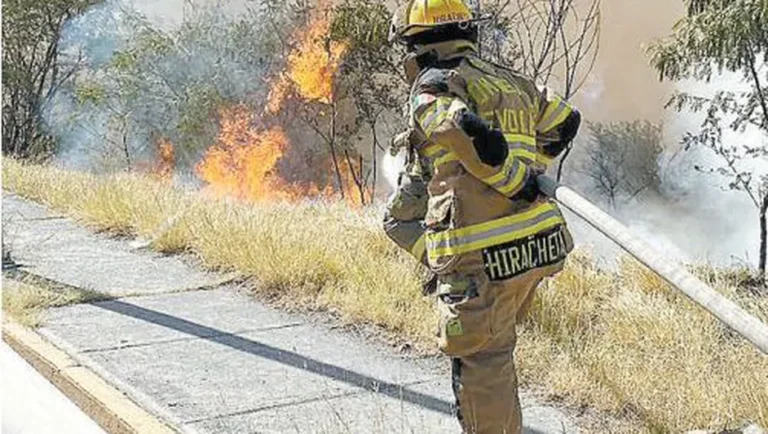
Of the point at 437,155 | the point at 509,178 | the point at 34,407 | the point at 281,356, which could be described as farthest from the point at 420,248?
the point at 34,407

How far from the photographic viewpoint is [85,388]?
13.8 ft

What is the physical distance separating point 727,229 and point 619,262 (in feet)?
41.5

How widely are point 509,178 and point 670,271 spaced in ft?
2.17

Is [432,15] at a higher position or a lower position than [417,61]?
higher

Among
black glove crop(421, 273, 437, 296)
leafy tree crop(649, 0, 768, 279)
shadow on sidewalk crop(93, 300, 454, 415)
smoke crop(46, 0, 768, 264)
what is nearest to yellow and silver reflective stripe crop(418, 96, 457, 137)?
black glove crop(421, 273, 437, 296)

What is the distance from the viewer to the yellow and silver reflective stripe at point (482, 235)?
3113mm

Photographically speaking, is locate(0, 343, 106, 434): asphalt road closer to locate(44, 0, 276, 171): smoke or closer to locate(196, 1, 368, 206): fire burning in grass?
locate(196, 1, 368, 206): fire burning in grass

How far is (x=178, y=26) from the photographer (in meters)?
23.6

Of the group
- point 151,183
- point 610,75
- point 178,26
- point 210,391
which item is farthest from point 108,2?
point 210,391

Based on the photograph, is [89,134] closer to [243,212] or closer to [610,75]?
[610,75]

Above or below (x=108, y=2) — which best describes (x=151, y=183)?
below

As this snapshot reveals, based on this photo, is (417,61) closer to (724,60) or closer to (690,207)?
(724,60)

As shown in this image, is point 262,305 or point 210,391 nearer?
point 210,391

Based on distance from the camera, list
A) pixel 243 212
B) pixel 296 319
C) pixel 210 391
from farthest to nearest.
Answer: pixel 243 212 → pixel 296 319 → pixel 210 391
